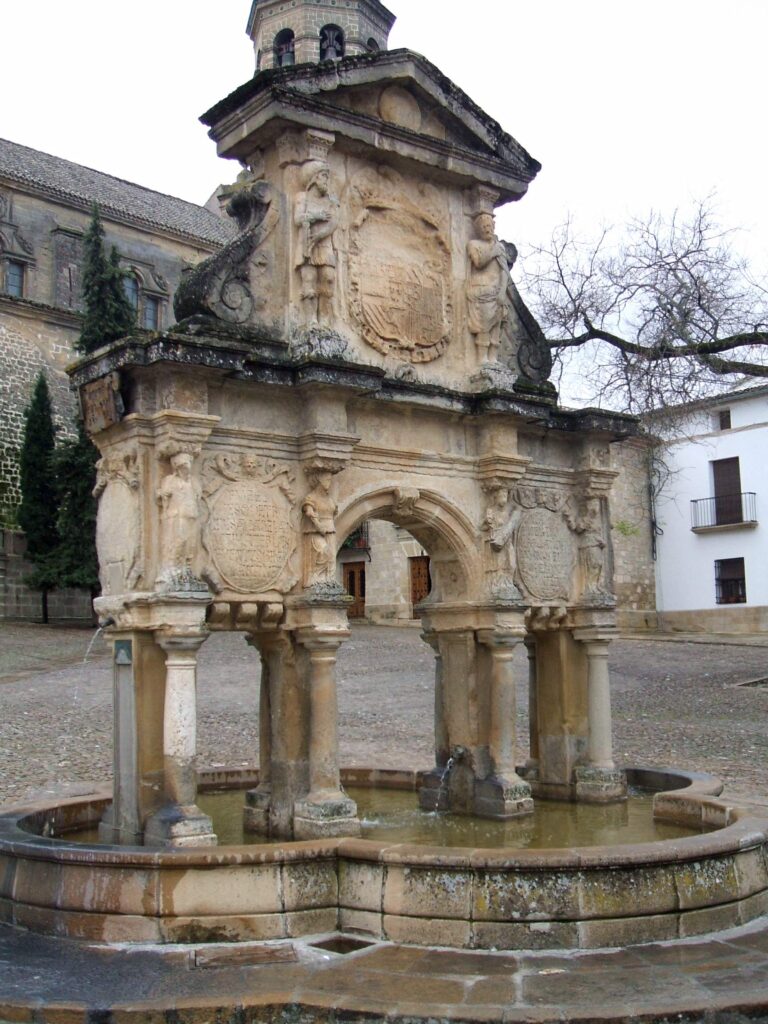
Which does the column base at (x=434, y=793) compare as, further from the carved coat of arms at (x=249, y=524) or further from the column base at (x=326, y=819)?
the carved coat of arms at (x=249, y=524)

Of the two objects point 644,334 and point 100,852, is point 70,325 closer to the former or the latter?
point 644,334

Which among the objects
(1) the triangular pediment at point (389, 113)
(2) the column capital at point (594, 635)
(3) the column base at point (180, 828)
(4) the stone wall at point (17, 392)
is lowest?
(3) the column base at point (180, 828)

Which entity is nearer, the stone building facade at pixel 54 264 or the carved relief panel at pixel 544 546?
the carved relief panel at pixel 544 546

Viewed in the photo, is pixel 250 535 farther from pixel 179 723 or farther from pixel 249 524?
pixel 179 723

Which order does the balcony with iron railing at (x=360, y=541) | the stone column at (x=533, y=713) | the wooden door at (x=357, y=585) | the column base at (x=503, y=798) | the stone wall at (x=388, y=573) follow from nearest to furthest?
the column base at (x=503, y=798) → the stone column at (x=533, y=713) → the stone wall at (x=388, y=573) → the balcony with iron railing at (x=360, y=541) → the wooden door at (x=357, y=585)

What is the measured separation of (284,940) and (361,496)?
11.5ft

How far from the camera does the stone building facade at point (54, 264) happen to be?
3569cm

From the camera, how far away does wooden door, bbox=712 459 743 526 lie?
35.3 meters

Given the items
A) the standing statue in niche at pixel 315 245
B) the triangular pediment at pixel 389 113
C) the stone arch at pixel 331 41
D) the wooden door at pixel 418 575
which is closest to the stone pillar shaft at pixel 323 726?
the standing statue in niche at pixel 315 245

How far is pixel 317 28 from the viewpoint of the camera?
1184 inches

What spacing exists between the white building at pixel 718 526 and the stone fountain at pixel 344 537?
82.4 feet

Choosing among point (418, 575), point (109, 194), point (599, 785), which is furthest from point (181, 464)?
point (109, 194)

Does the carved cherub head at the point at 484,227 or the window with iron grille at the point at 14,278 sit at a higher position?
the window with iron grille at the point at 14,278

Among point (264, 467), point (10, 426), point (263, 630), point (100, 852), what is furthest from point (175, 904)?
point (10, 426)
